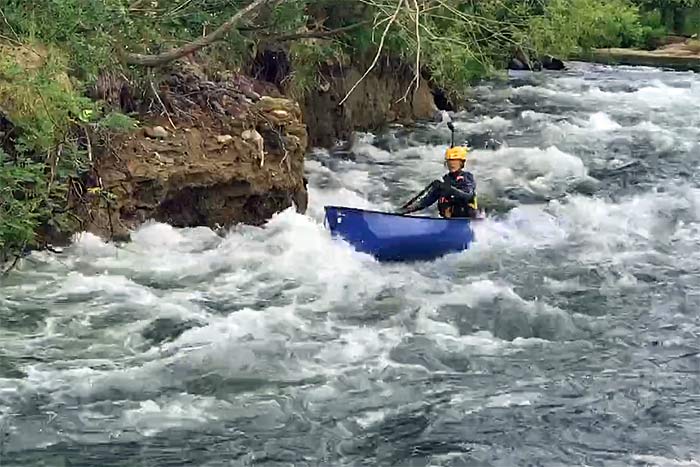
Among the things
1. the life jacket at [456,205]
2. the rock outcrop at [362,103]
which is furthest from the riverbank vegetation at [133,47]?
the rock outcrop at [362,103]

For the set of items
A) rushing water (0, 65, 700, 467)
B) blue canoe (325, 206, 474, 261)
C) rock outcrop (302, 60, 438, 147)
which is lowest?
rushing water (0, 65, 700, 467)

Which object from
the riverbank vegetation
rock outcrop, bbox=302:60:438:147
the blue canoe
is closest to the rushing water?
the blue canoe

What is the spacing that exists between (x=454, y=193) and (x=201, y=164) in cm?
225

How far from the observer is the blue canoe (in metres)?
8.80

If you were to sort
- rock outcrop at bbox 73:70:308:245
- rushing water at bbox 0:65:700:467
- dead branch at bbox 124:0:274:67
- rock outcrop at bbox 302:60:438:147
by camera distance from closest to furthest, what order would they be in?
1. rushing water at bbox 0:65:700:467
2. dead branch at bbox 124:0:274:67
3. rock outcrop at bbox 73:70:308:245
4. rock outcrop at bbox 302:60:438:147

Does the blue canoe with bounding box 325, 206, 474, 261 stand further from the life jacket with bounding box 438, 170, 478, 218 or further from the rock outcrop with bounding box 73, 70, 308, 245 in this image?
the rock outcrop with bounding box 73, 70, 308, 245

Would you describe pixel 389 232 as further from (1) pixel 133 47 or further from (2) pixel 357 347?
(1) pixel 133 47

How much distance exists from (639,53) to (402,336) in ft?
75.0

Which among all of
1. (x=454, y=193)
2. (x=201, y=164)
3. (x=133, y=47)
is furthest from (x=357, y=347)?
(x=133, y=47)

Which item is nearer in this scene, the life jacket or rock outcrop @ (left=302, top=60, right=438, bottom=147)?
the life jacket

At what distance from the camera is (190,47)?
27.3ft

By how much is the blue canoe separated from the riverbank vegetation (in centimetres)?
134

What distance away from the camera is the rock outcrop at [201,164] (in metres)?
8.80

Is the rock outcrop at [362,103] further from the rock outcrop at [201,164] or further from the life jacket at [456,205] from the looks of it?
the life jacket at [456,205]
